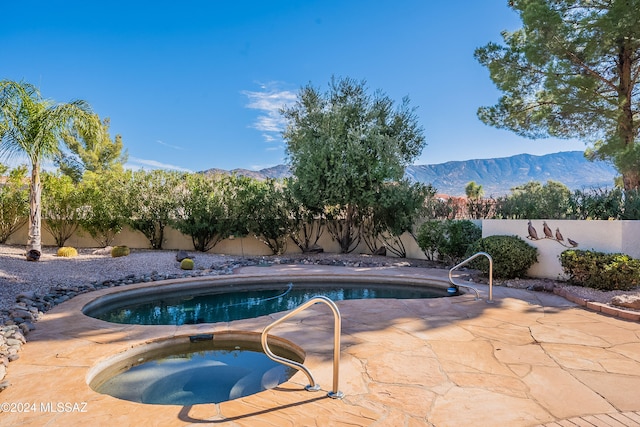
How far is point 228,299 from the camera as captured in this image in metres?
7.37

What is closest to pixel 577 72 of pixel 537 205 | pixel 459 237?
pixel 537 205

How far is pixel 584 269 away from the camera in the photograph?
6.86m

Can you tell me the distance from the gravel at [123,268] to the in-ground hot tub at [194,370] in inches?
121

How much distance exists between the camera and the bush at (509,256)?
774cm

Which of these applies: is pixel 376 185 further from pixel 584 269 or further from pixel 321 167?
pixel 584 269

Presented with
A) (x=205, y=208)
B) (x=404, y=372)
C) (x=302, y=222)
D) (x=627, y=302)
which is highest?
(x=205, y=208)

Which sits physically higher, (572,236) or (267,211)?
(267,211)

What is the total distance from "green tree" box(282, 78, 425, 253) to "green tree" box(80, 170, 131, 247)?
233 inches

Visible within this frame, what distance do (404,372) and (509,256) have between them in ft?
18.0

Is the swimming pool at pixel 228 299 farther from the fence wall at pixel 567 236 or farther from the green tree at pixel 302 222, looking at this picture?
the green tree at pixel 302 222

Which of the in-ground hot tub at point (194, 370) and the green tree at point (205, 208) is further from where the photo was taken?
the green tree at point (205, 208)

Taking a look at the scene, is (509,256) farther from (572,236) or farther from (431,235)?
(431,235)

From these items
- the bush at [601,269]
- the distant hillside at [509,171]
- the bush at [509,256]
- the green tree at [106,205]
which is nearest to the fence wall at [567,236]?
the bush at [509,256]

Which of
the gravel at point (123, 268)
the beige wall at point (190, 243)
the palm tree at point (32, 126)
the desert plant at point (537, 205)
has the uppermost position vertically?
the palm tree at point (32, 126)
